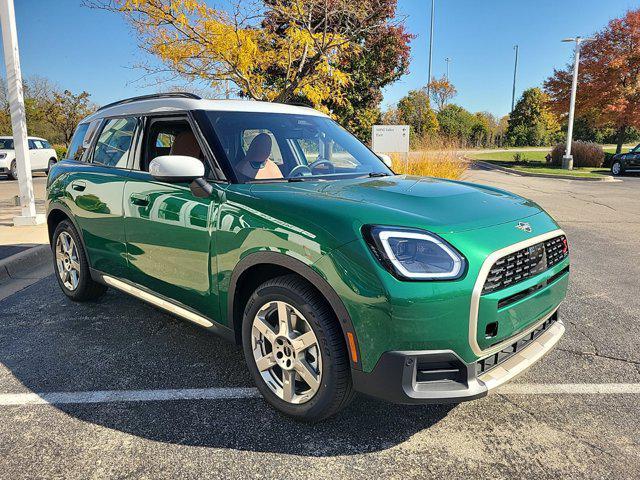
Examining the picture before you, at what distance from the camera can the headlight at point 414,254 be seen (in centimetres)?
218

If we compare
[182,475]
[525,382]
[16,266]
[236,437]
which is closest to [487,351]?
[525,382]

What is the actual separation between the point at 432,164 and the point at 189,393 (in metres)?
10.5

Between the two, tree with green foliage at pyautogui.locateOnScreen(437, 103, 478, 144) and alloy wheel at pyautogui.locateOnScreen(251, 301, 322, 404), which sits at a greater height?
tree with green foliage at pyautogui.locateOnScreen(437, 103, 478, 144)

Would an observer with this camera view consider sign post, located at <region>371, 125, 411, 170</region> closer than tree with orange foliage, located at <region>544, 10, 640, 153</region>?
Yes

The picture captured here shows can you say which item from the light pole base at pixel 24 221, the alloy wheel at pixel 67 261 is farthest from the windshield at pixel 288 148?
the light pole base at pixel 24 221

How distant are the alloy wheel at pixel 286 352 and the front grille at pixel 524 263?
0.90m

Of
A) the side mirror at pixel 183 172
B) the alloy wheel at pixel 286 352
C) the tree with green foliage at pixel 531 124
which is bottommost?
the alloy wheel at pixel 286 352

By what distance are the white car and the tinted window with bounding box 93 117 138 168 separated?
57.2 feet

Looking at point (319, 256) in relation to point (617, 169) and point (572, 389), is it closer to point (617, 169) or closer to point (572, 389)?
point (572, 389)

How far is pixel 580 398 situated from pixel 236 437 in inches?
80.0

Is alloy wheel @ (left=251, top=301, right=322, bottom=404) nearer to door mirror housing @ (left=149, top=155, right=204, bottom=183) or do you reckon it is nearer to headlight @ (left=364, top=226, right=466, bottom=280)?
headlight @ (left=364, top=226, right=466, bottom=280)

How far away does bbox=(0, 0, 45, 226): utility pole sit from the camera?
26.3ft

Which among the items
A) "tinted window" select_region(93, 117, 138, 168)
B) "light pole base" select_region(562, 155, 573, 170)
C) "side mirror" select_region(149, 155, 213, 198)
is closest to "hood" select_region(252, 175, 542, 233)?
"side mirror" select_region(149, 155, 213, 198)

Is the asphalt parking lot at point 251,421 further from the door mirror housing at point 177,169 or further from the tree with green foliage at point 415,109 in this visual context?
the tree with green foliage at point 415,109
